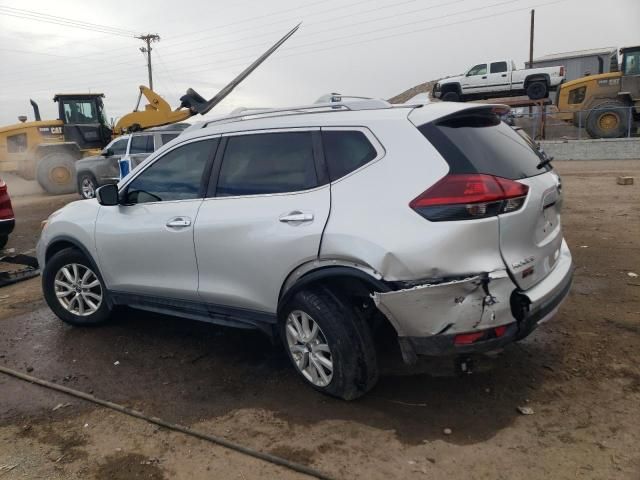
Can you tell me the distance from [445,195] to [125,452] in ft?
7.36

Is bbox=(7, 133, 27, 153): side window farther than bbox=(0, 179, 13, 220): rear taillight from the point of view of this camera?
Yes

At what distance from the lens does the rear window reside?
9.83 feet

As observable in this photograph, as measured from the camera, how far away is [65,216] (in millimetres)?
4863

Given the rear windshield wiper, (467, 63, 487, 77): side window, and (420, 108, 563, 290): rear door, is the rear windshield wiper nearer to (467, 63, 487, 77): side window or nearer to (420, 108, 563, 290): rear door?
(420, 108, 563, 290): rear door

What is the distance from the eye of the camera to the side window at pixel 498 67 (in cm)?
2333

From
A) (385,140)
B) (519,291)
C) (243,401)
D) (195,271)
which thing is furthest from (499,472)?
(195,271)

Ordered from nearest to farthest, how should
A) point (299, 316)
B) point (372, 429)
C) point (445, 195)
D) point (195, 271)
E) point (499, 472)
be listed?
point (499, 472) → point (445, 195) → point (372, 429) → point (299, 316) → point (195, 271)

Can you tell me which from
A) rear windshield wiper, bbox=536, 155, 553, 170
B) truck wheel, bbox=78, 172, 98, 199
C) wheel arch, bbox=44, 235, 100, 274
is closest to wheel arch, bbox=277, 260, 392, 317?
rear windshield wiper, bbox=536, 155, 553, 170

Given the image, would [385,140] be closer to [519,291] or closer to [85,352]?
[519,291]

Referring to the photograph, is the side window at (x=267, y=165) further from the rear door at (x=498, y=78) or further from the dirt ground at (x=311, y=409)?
the rear door at (x=498, y=78)

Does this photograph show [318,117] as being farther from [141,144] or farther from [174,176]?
[141,144]

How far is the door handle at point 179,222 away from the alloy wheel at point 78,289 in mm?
1275

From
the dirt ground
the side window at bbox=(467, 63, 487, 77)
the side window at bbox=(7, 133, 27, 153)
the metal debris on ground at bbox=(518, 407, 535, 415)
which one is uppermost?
the side window at bbox=(467, 63, 487, 77)

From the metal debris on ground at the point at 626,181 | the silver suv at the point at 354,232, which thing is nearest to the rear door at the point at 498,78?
the metal debris on ground at the point at 626,181
